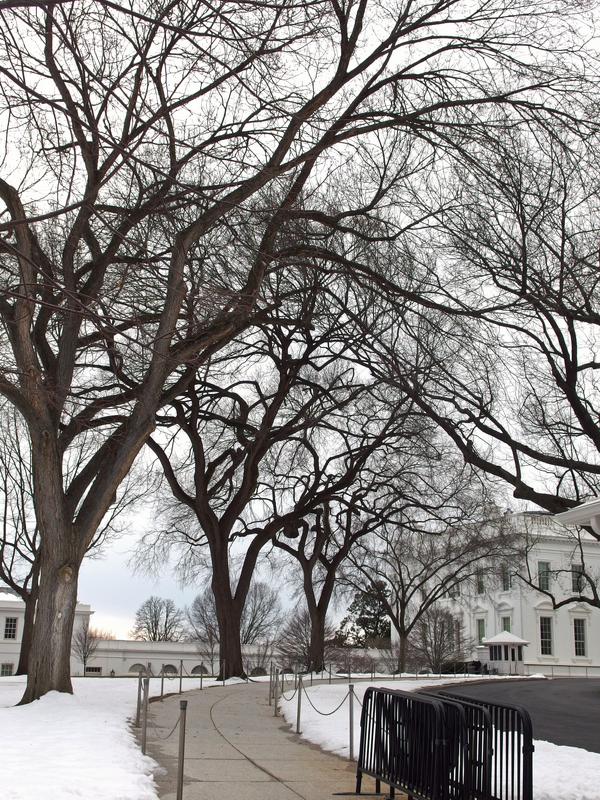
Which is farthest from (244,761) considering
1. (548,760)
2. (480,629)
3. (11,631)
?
(480,629)

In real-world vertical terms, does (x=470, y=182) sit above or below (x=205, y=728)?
above

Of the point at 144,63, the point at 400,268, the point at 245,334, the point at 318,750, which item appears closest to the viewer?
the point at 144,63

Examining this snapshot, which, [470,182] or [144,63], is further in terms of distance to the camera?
[470,182]

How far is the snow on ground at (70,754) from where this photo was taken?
7.89 metres

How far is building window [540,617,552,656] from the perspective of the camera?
242ft

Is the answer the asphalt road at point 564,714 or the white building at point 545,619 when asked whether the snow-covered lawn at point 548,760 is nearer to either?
the asphalt road at point 564,714

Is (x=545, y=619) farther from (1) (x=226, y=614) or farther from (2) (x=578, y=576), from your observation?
(1) (x=226, y=614)

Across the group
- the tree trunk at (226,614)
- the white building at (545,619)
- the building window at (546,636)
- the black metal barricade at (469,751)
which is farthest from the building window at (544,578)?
the black metal barricade at (469,751)

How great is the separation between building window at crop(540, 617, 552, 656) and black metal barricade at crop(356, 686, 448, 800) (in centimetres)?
6873

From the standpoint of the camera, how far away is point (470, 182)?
54.9 feet

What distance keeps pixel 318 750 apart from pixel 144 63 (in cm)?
988

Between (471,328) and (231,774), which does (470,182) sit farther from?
(231,774)

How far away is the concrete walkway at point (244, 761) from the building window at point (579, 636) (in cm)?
6407

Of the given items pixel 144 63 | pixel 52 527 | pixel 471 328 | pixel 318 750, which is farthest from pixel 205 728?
pixel 144 63
